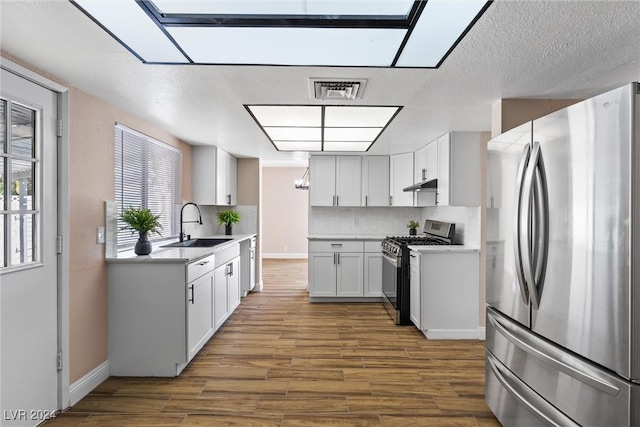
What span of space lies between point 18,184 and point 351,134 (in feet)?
9.39

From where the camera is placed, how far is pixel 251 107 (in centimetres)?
293

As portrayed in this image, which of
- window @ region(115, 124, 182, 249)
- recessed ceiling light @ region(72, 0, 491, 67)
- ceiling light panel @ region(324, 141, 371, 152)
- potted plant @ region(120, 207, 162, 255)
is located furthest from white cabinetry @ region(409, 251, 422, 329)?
window @ region(115, 124, 182, 249)

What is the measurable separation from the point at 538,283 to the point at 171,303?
8.29ft

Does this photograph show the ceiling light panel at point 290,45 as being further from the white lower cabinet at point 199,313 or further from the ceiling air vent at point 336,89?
the white lower cabinet at point 199,313

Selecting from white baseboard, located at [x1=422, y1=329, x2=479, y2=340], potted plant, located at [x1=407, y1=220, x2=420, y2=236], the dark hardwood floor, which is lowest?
the dark hardwood floor

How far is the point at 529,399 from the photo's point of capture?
181 centimetres

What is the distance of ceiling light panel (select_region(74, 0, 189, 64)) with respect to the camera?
58.2 inches

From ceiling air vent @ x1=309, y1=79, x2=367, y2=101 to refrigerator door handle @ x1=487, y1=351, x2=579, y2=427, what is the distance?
191 centimetres

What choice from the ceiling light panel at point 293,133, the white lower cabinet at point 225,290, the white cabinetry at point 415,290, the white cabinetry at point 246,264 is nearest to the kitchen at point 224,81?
the ceiling light panel at point 293,133

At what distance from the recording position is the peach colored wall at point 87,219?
246 cm

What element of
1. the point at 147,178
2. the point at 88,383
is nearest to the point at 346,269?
the point at 147,178

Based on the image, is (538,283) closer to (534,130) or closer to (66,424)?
(534,130)

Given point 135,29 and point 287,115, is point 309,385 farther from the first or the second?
point 135,29

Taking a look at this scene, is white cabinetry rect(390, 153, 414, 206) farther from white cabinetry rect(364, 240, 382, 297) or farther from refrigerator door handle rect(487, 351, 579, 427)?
refrigerator door handle rect(487, 351, 579, 427)
